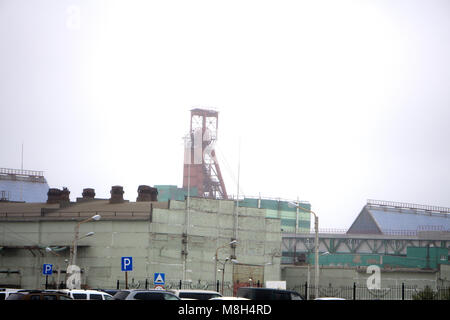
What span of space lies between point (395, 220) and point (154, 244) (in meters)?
73.8

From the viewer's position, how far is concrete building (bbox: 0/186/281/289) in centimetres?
8275

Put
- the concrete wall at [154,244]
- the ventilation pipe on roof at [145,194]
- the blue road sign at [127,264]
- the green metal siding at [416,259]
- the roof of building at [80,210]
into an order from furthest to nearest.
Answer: the green metal siding at [416,259] < the ventilation pipe on roof at [145,194] < the roof of building at [80,210] < the concrete wall at [154,244] < the blue road sign at [127,264]

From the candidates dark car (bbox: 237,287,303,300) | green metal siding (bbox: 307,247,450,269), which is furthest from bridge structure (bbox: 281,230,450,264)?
dark car (bbox: 237,287,303,300)

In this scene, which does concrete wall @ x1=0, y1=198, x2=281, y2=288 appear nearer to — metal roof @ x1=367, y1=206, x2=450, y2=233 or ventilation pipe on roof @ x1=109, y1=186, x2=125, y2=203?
ventilation pipe on roof @ x1=109, y1=186, x2=125, y2=203

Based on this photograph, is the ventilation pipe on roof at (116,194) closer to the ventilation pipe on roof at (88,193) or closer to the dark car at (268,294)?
the ventilation pipe on roof at (88,193)

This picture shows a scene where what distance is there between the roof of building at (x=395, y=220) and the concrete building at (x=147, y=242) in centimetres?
5634

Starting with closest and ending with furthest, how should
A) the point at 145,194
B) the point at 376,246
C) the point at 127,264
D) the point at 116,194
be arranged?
the point at 127,264 < the point at 116,194 < the point at 145,194 < the point at 376,246

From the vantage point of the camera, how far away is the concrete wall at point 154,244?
82625mm

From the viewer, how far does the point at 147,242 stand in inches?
3238

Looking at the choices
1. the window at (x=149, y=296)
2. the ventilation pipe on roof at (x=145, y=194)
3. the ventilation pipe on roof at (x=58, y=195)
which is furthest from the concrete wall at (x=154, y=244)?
the window at (x=149, y=296)

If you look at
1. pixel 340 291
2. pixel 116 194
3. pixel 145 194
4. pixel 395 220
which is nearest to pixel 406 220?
pixel 395 220

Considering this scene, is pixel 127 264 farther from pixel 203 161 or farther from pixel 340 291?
pixel 203 161
